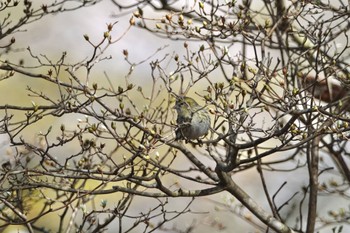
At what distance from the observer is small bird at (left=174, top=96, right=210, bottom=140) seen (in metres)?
4.75

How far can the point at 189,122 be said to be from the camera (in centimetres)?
479

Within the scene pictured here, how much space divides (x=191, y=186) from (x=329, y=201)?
2717 millimetres

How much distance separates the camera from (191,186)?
1280 centimetres

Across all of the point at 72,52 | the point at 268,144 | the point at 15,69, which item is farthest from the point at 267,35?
the point at 72,52

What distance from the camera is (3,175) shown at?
13.6ft

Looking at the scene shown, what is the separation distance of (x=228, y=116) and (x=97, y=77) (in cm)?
1168

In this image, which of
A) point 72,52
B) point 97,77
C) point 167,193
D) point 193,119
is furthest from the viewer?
point 72,52

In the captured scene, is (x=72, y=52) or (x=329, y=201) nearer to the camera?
(x=329, y=201)

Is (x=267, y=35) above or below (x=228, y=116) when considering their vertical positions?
above

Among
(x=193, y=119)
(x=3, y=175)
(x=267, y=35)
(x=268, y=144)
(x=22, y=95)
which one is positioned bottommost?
(x=3, y=175)

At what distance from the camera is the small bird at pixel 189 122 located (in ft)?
15.6

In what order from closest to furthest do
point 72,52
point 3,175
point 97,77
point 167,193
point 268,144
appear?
1. point 3,175
2. point 167,193
3. point 268,144
4. point 97,77
5. point 72,52

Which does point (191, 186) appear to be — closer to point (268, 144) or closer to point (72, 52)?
point (268, 144)

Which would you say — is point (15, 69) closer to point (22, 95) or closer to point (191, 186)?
point (191, 186)
